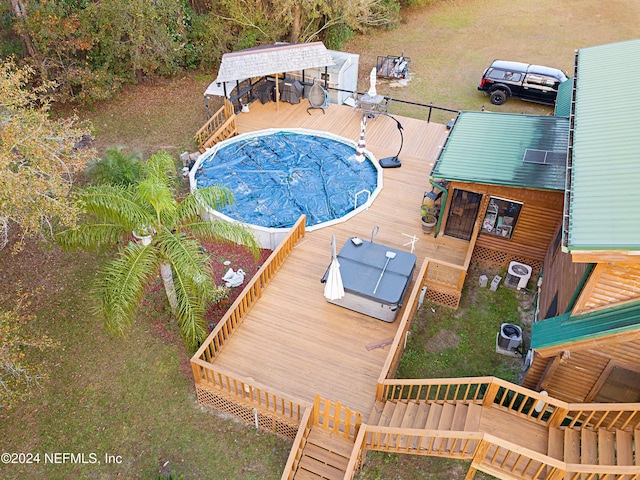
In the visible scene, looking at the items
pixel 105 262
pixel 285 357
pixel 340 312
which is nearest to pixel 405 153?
pixel 340 312

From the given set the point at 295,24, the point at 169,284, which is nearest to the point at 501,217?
the point at 169,284

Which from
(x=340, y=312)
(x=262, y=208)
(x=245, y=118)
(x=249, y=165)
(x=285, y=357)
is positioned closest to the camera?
(x=285, y=357)

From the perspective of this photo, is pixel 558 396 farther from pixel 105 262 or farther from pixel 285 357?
pixel 105 262

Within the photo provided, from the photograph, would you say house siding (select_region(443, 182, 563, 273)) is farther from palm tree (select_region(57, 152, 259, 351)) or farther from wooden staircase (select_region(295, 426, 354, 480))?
wooden staircase (select_region(295, 426, 354, 480))

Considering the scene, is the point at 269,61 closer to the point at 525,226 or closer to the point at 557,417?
the point at 525,226

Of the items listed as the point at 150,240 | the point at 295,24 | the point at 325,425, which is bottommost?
the point at 325,425

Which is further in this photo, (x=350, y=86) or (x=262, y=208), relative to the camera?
(x=350, y=86)
